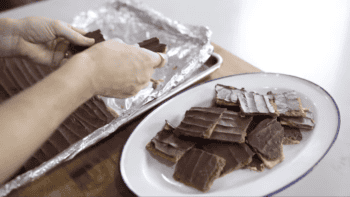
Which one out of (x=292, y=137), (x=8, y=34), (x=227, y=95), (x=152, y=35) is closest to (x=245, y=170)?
(x=292, y=137)

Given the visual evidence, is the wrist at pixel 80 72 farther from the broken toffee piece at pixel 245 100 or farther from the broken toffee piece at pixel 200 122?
the broken toffee piece at pixel 245 100

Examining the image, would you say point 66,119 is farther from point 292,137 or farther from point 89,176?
point 292,137

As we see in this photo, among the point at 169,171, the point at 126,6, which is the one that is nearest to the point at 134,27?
the point at 126,6

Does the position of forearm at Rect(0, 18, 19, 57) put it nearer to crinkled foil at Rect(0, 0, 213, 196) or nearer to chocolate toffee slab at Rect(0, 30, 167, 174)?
chocolate toffee slab at Rect(0, 30, 167, 174)

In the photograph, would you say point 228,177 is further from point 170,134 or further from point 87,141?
point 87,141

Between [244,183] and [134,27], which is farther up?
[134,27]
